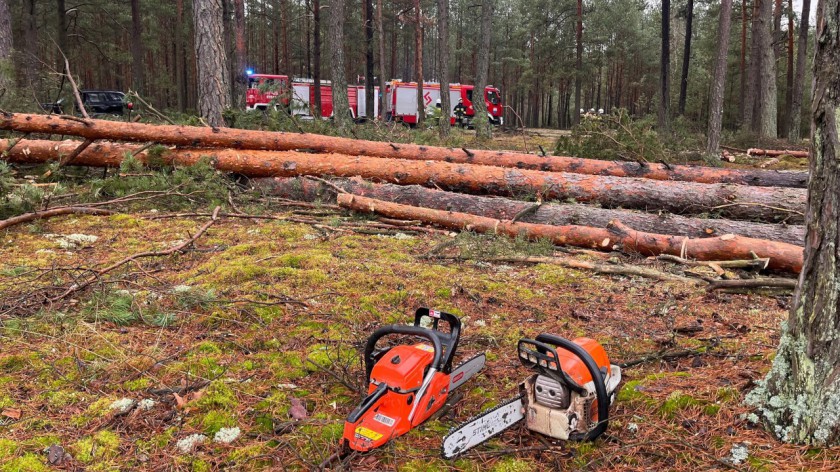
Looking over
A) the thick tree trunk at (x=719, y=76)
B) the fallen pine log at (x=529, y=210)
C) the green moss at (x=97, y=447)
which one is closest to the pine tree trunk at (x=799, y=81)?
the thick tree trunk at (x=719, y=76)

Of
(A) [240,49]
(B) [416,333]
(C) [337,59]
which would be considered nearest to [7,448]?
(B) [416,333]

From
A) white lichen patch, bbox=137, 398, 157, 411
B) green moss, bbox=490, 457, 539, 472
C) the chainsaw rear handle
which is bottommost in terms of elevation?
green moss, bbox=490, 457, 539, 472

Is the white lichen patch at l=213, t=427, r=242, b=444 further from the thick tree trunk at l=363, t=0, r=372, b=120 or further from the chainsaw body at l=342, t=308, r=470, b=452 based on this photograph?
the thick tree trunk at l=363, t=0, r=372, b=120

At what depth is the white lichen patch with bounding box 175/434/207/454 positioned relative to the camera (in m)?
2.48

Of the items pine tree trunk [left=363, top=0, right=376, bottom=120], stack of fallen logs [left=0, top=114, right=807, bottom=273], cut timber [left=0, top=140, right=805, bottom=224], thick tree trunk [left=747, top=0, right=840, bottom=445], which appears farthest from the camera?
pine tree trunk [left=363, top=0, right=376, bottom=120]

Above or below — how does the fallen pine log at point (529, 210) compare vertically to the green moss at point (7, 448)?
above

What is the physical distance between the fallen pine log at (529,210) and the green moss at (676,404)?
3.98m

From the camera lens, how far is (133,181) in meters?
7.88

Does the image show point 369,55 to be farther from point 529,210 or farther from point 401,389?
point 401,389

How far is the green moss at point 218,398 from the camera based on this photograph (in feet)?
9.21

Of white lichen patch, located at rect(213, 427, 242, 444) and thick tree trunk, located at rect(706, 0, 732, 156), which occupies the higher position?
thick tree trunk, located at rect(706, 0, 732, 156)

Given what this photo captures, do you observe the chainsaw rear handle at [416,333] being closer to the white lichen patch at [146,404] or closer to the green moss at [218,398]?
the green moss at [218,398]

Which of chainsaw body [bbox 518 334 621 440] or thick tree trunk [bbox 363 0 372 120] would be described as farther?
thick tree trunk [bbox 363 0 372 120]

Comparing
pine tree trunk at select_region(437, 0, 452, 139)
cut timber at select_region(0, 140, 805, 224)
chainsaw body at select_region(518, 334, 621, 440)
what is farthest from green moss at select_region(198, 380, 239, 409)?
pine tree trunk at select_region(437, 0, 452, 139)
